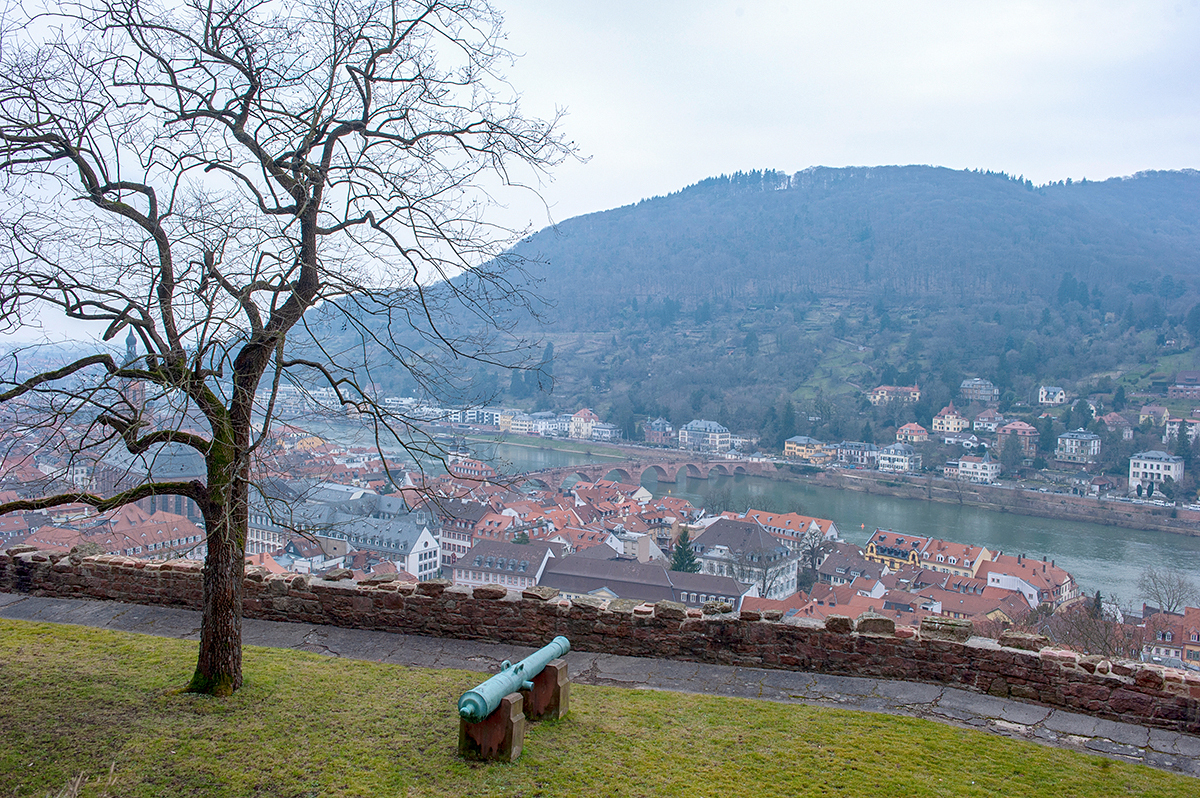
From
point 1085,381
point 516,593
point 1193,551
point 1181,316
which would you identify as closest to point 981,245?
point 1181,316

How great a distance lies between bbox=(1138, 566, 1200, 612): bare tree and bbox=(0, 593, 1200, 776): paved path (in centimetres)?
1667

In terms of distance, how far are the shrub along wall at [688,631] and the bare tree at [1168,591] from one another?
16367mm

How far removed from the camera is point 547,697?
4066 millimetres

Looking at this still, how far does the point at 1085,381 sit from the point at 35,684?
265 ft

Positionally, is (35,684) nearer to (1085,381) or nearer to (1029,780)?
(1029,780)

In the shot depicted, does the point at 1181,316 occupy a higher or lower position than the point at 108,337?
higher

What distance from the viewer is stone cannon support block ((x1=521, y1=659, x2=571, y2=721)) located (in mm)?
4055

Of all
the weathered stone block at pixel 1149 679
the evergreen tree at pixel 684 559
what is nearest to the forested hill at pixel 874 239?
the evergreen tree at pixel 684 559

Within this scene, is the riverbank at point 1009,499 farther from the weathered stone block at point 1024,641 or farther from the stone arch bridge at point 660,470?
the weathered stone block at point 1024,641

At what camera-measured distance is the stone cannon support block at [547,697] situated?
4.05m

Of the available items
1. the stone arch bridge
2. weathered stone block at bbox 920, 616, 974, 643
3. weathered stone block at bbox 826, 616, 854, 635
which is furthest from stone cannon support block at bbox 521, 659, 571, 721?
Result: the stone arch bridge

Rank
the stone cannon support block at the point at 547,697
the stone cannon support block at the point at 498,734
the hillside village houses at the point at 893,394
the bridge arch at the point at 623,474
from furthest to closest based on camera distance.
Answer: the hillside village houses at the point at 893,394, the bridge arch at the point at 623,474, the stone cannon support block at the point at 547,697, the stone cannon support block at the point at 498,734

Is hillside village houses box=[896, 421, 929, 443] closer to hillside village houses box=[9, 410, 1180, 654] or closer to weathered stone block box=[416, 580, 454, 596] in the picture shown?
hillside village houses box=[9, 410, 1180, 654]

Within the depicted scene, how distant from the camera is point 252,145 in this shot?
4.27m
